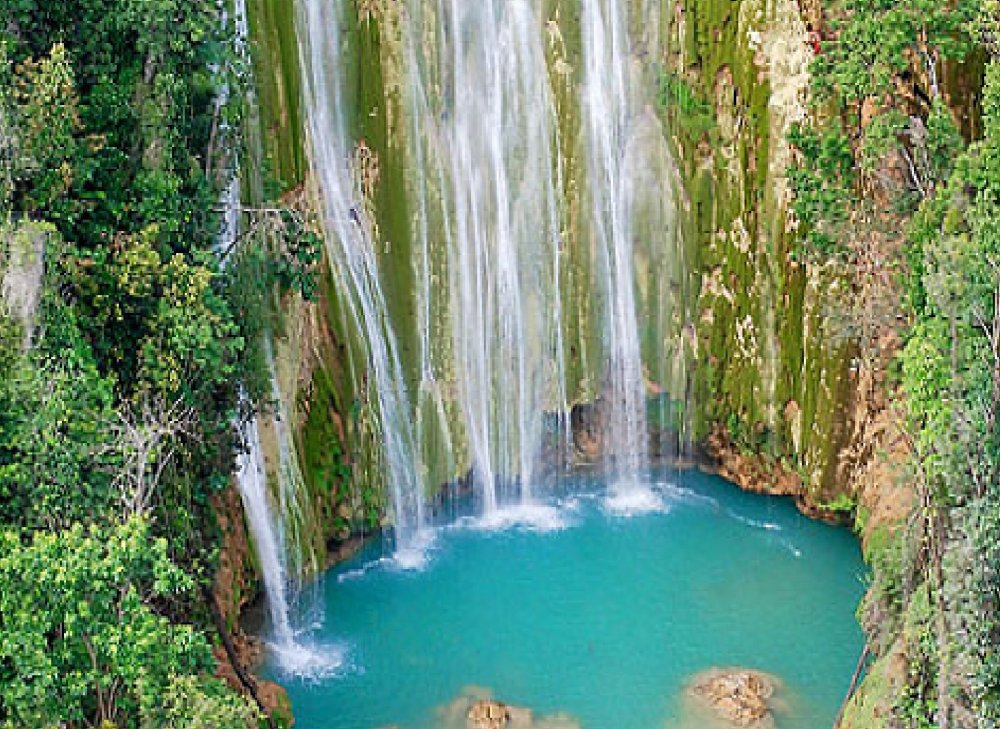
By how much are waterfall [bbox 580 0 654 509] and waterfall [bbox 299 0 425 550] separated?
134 inches

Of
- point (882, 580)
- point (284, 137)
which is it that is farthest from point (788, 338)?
point (284, 137)

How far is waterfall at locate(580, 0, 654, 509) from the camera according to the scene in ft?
67.2

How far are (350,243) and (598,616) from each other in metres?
5.80

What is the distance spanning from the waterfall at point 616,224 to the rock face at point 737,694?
4.49 metres

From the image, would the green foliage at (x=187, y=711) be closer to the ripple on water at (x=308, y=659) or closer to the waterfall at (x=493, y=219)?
the ripple on water at (x=308, y=659)

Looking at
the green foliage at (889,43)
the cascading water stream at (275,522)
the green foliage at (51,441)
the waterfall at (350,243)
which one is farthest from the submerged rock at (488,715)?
the green foliage at (889,43)

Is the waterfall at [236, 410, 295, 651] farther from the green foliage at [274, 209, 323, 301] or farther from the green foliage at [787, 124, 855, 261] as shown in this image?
the green foliage at [787, 124, 855, 261]

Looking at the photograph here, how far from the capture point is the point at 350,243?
18.2 meters

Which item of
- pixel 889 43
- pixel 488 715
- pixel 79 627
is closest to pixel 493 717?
pixel 488 715

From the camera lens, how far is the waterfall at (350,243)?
17.9 m

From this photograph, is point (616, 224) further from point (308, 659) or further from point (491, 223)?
point (308, 659)

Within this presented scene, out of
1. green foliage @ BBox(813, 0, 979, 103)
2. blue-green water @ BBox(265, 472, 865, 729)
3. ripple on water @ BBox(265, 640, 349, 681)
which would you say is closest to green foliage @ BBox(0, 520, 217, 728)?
blue-green water @ BBox(265, 472, 865, 729)

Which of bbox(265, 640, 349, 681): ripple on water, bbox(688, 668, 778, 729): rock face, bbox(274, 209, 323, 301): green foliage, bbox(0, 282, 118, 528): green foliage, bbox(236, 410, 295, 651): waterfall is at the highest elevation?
bbox(274, 209, 323, 301): green foliage

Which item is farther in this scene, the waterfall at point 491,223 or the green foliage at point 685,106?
the green foliage at point 685,106
